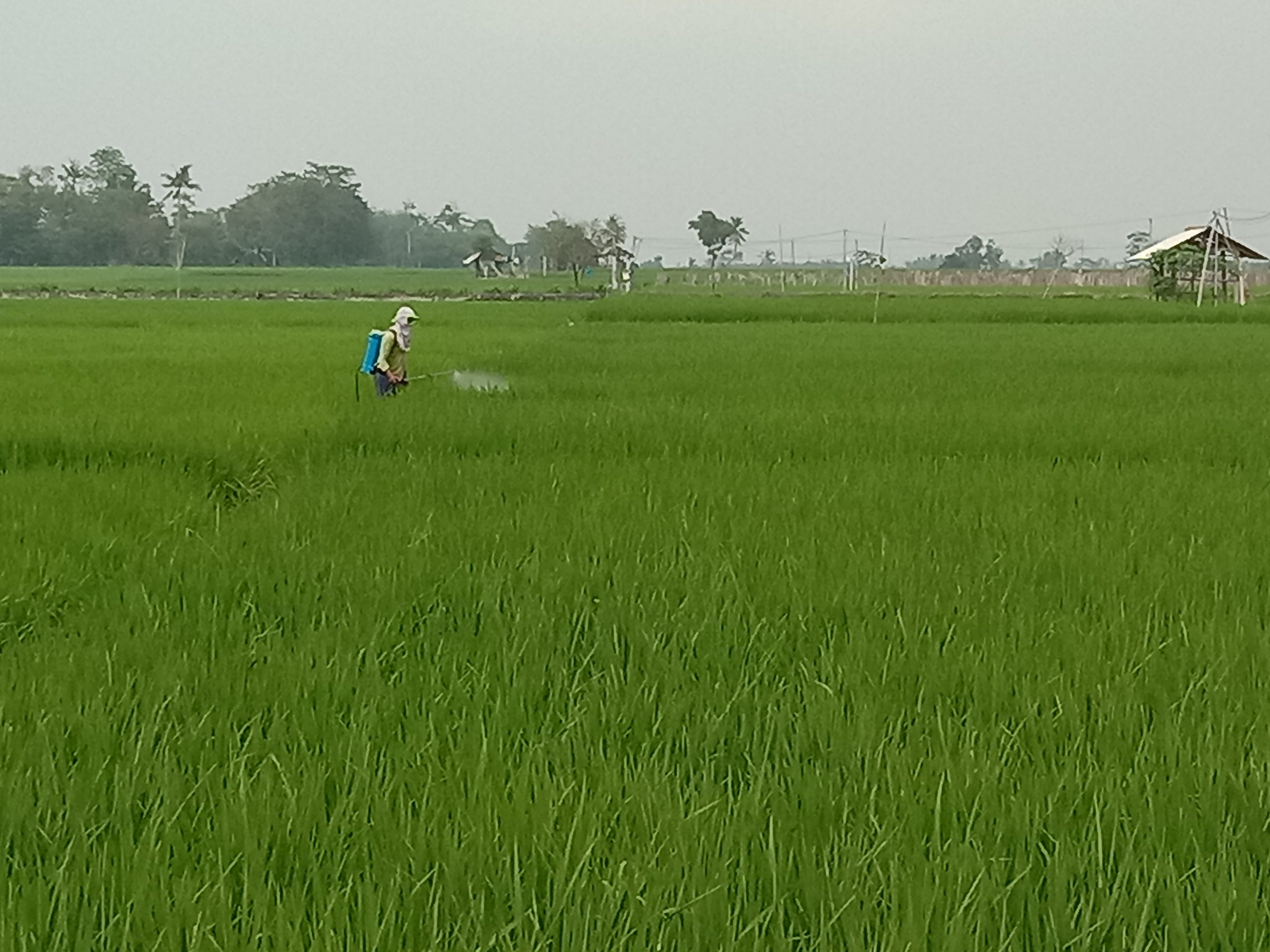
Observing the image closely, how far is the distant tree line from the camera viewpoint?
7462cm

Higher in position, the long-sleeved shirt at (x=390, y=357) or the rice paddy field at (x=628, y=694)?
Answer: the long-sleeved shirt at (x=390, y=357)

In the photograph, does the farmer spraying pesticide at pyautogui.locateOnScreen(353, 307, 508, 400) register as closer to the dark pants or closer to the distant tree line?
the dark pants

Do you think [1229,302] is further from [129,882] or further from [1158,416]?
[129,882]

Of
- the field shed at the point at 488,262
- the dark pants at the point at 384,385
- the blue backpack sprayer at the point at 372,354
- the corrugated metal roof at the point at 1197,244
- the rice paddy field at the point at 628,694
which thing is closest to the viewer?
the rice paddy field at the point at 628,694

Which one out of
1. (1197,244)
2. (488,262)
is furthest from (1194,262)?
(488,262)

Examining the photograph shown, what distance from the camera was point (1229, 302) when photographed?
2711 cm

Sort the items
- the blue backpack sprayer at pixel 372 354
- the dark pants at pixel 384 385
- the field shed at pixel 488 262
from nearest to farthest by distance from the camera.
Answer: the blue backpack sprayer at pixel 372 354 → the dark pants at pixel 384 385 → the field shed at pixel 488 262

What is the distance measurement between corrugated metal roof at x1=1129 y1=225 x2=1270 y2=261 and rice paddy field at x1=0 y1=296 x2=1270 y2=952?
24050 mm

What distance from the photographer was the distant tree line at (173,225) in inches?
2938

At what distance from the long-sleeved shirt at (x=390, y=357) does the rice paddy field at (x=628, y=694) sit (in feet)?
5.54

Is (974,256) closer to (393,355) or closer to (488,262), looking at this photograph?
(488,262)

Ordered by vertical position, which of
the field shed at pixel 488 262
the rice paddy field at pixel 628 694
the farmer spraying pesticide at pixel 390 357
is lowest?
the rice paddy field at pixel 628 694

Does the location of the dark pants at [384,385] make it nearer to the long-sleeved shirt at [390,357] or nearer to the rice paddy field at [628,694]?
the long-sleeved shirt at [390,357]

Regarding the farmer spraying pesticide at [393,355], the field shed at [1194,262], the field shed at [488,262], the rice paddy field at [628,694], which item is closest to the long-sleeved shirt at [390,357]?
the farmer spraying pesticide at [393,355]
